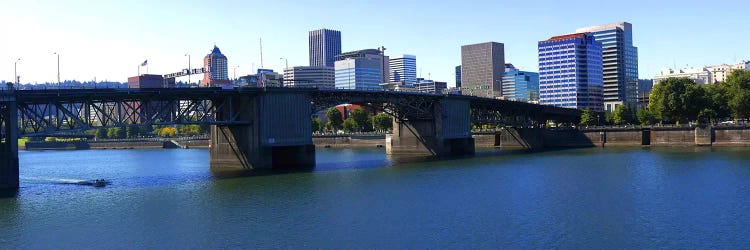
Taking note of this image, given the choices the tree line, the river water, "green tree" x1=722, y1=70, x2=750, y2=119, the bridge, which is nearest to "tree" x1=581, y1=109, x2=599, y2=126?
the tree line

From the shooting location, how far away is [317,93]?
116500mm

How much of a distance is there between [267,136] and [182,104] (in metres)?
20.1

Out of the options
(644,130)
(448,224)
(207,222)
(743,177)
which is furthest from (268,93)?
(644,130)

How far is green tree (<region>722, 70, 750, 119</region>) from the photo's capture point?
147 metres

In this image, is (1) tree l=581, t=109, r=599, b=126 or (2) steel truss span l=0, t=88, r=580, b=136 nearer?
(2) steel truss span l=0, t=88, r=580, b=136

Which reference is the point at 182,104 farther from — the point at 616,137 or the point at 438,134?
the point at 616,137

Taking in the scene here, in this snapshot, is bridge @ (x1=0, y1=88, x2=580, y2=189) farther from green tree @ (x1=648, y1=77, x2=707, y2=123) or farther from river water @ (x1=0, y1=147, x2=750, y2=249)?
green tree @ (x1=648, y1=77, x2=707, y2=123)

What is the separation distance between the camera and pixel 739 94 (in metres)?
148

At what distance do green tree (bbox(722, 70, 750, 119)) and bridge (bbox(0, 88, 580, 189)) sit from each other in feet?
163

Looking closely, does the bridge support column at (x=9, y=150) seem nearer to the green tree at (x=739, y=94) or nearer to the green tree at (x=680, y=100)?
the green tree at (x=680, y=100)

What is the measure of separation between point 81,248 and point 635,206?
146ft

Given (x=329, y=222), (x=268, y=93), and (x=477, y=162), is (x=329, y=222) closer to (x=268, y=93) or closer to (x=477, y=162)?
(x=268, y=93)

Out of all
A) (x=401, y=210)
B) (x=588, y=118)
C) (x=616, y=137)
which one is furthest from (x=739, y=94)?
(x=401, y=210)

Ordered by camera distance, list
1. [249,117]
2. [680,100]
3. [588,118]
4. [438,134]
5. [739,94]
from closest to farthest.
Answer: [249,117], [438,134], [739,94], [680,100], [588,118]
